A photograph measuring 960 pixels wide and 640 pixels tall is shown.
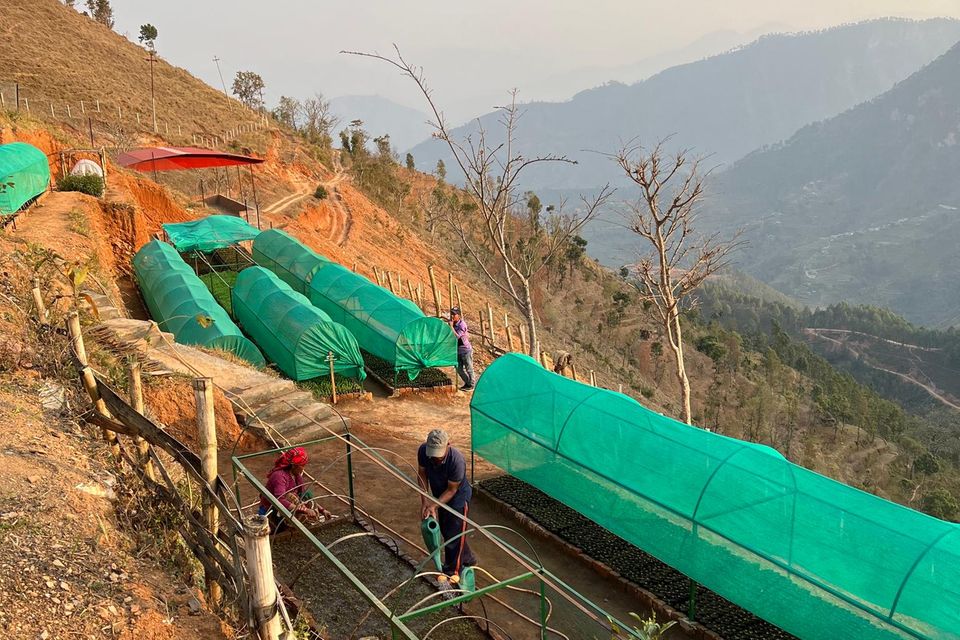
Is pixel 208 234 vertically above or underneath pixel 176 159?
underneath

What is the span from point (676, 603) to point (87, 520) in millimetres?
6659

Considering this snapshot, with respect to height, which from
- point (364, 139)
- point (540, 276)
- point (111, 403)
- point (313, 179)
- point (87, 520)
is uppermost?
point (364, 139)

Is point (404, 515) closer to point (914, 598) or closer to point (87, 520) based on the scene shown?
point (87, 520)

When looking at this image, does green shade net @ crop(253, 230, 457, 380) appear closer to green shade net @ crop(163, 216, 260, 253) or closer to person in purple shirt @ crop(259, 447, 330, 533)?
green shade net @ crop(163, 216, 260, 253)

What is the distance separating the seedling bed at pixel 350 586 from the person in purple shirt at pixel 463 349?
7686 mm

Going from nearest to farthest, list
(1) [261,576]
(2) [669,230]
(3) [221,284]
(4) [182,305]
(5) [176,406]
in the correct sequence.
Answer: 1. (1) [261,576]
2. (5) [176,406]
3. (2) [669,230]
4. (4) [182,305]
5. (3) [221,284]

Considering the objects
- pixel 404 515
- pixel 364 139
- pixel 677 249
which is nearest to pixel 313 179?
pixel 364 139

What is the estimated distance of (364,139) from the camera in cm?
6981

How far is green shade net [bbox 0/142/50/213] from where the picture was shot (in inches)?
717

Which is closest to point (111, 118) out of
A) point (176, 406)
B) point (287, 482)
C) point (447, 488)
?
point (176, 406)

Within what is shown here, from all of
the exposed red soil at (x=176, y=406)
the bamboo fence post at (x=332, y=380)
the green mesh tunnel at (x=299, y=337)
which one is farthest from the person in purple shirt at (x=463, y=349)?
the exposed red soil at (x=176, y=406)

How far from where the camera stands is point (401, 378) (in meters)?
17.1

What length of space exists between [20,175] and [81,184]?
4.45 meters

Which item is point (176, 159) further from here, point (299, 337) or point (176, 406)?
point (176, 406)
